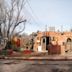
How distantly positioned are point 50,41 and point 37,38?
318 centimetres

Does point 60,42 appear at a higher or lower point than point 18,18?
lower

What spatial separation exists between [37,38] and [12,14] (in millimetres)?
8376

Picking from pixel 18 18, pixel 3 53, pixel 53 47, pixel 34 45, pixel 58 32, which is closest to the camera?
pixel 3 53

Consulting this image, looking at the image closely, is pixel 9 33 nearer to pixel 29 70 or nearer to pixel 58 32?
pixel 58 32

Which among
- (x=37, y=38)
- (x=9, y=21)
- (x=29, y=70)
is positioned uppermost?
(x=9, y=21)

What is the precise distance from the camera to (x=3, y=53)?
3250cm

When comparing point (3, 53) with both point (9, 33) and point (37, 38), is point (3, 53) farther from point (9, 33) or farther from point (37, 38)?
point (37, 38)

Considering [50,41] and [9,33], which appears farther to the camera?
[50,41]

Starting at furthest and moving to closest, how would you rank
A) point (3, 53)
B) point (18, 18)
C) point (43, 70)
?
point (18, 18), point (3, 53), point (43, 70)

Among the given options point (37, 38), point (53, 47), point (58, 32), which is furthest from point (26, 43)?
point (53, 47)

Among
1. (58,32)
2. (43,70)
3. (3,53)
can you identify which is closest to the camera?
(43,70)

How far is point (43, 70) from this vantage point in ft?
50.4

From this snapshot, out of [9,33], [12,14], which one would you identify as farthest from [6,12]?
[9,33]

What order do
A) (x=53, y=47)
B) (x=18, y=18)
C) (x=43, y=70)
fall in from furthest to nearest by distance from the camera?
(x=18, y=18)
(x=53, y=47)
(x=43, y=70)
